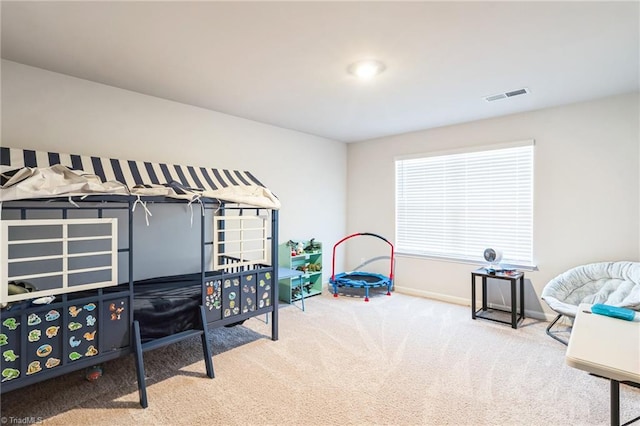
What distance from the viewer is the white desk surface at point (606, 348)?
4.67ft

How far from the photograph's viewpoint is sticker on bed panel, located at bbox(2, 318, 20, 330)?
1992mm

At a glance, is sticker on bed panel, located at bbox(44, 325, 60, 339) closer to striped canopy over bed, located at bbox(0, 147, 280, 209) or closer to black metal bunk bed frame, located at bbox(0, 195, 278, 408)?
black metal bunk bed frame, located at bbox(0, 195, 278, 408)

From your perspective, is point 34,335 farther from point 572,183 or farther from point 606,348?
point 572,183

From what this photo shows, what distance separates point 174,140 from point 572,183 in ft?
15.6

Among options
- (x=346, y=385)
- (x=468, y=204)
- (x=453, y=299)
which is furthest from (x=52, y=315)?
(x=468, y=204)

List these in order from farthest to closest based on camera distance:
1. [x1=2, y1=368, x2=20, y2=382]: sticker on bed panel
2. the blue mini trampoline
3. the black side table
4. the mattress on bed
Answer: the blue mini trampoline
the black side table
the mattress on bed
[x1=2, y1=368, x2=20, y2=382]: sticker on bed panel

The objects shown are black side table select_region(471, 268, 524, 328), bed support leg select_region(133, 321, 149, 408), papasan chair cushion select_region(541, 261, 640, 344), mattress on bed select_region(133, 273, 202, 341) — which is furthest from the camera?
black side table select_region(471, 268, 524, 328)

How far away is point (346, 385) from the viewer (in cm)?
260

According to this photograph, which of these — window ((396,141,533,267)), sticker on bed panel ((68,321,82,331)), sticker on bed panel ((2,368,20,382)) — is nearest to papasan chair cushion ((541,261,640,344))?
window ((396,141,533,267))

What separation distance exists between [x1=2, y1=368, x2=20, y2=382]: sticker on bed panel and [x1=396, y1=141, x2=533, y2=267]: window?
4.75 m

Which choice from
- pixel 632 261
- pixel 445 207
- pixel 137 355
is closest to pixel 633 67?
pixel 632 261

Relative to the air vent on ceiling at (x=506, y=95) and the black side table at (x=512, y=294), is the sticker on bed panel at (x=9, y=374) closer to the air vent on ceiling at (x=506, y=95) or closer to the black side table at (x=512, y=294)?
the black side table at (x=512, y=294)

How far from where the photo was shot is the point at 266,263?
3.54 metres

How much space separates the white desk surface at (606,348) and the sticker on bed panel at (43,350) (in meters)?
3.01
